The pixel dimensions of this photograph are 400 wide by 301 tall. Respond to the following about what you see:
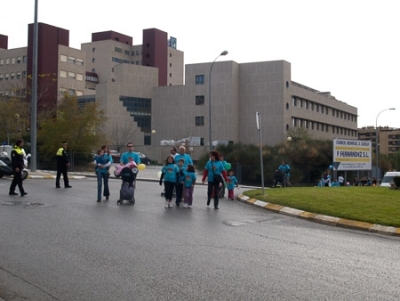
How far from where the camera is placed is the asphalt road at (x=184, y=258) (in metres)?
5.67

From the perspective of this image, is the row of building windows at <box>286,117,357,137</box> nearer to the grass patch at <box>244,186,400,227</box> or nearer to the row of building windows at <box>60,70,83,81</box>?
the row of building windows at <box>60,70,83,81</box>

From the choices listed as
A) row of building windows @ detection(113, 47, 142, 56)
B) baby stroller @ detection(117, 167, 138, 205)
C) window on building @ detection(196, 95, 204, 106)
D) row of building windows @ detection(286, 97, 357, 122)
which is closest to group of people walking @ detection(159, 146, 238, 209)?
baby stroller @ detection(117, 167, 138, 205)

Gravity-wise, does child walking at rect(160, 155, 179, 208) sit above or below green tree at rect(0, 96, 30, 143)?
below

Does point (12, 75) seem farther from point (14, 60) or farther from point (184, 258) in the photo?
A: point (184, 258)

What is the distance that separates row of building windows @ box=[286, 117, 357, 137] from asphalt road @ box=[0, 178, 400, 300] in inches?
2382

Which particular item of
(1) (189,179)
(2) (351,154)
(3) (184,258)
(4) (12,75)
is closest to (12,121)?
(2) (351,154)

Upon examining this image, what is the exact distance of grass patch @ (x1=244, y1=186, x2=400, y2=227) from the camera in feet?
37.9

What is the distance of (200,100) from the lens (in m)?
72.6

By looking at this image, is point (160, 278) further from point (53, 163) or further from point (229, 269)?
point (53, 163)

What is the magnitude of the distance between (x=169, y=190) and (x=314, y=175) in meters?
27.2

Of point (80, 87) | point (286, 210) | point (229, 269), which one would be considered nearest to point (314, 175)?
point (286, 210)

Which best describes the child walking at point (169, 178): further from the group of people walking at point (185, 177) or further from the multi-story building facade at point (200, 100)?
the multi-story building facade at point (200, 100)

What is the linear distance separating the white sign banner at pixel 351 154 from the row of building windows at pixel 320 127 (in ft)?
138

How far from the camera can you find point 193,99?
239ft
